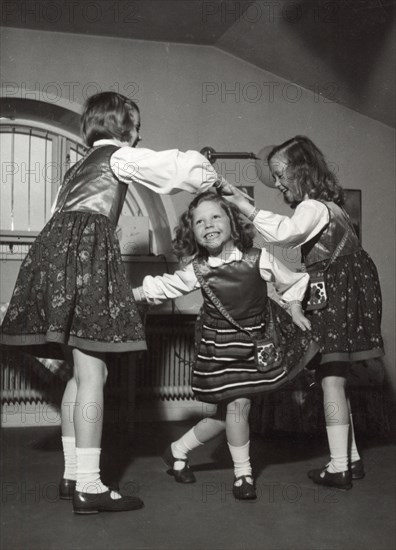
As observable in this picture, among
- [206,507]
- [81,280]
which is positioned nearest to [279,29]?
[81,280]

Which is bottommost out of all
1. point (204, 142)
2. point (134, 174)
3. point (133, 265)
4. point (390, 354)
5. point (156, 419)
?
point (156, 419)

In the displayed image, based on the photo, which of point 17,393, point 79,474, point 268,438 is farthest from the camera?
point 17,393

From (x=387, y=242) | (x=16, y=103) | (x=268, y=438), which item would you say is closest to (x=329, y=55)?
(x=387, y=242)

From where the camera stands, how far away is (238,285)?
7.07 feet

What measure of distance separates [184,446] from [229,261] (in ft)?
2.33

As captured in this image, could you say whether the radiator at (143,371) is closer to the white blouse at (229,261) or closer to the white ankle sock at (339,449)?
the white blouse at (229,261)

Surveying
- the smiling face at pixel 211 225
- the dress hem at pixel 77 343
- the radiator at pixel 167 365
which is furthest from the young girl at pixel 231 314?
the radiator at pixel 167 365

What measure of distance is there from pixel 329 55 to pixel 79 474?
2.55 metres

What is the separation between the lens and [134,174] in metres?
1.87

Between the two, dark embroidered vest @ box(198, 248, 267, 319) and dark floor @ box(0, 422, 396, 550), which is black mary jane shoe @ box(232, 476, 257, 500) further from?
dark embroidered vest @ box(198, 248, 267, 319)

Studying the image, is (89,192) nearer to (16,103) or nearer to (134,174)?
(134,174)

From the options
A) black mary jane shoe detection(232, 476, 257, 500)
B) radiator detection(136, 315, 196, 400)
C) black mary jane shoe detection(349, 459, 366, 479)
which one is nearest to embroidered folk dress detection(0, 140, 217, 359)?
black mary jane shoe detection(232, 476, 257, 500)

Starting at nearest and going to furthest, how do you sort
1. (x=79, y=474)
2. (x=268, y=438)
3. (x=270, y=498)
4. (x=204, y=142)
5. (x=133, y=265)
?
(x=79, y=474) → (x=270, y=498) → (x=268, y=438) → (x=133, y=265) → (x=204, y=142)

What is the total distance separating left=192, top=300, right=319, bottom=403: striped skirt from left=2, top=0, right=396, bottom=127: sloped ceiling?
5.30ft
